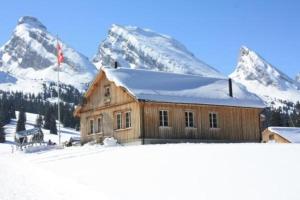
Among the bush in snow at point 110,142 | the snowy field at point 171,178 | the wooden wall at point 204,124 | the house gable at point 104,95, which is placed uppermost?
the house gable at point 104,95

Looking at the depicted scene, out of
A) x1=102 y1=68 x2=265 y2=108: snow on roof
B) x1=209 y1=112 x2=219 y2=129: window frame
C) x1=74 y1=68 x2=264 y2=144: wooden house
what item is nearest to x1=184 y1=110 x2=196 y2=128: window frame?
x1=74 y1=68 x2=264 y2=144: wooden house

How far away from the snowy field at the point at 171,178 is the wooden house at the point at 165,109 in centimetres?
1226

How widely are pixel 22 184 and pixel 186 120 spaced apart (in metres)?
19.9

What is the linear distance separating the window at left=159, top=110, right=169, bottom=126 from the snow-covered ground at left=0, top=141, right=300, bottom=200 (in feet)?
40.7

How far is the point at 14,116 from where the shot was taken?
152 m

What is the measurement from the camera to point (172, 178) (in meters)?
17.8

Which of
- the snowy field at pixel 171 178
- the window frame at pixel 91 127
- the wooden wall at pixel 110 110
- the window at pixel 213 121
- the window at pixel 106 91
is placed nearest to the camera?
the snowy field at pixel 171 178

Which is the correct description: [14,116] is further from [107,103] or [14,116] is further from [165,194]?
[165,194]

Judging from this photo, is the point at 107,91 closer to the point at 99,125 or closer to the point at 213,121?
the point at 99,125

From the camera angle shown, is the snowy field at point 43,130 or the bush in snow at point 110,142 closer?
the bush in snow at point 110,142

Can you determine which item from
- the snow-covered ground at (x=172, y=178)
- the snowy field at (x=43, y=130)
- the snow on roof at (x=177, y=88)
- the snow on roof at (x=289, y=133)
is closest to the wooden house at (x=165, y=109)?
the snow on roof at (x=177, y=88)

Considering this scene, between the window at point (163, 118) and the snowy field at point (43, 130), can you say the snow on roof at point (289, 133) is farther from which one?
the snowy field at point (43, 130)

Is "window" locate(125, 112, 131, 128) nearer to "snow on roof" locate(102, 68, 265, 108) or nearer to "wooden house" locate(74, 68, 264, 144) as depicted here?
"wooden house" locate(74, 68, 264, 144)

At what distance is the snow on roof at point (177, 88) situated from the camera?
38.3m
